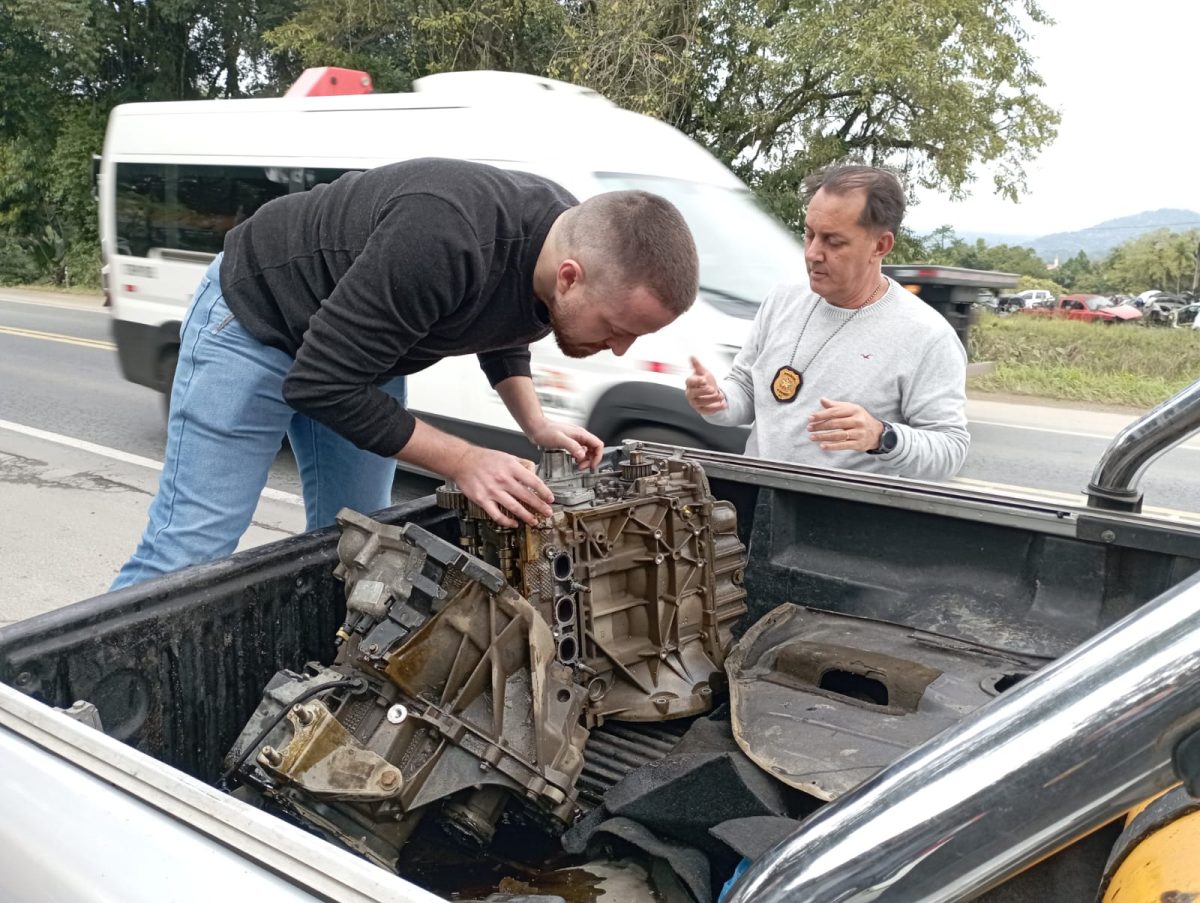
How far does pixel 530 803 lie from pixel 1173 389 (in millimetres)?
13325

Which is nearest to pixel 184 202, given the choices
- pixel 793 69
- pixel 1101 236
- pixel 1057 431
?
pixel 1057 431

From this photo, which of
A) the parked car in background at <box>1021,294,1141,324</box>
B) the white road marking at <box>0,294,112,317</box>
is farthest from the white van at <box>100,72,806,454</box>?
the parked car in background at <box>1021,294,1141,324</box>

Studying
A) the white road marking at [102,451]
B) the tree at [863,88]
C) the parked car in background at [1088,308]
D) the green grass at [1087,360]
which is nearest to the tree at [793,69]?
the tree at [863,88]

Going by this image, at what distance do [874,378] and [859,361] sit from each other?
0.07 meters

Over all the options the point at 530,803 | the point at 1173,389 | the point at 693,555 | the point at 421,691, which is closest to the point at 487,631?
the point at 421,691

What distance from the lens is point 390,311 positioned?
204cm

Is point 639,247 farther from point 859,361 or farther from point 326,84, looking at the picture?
point 326,84

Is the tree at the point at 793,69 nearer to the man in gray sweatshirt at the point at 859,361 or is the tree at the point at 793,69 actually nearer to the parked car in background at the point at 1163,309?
the parked car in background at the point at 1163,309

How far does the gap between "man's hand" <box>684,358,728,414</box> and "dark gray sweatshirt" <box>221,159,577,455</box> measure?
2.52 ft

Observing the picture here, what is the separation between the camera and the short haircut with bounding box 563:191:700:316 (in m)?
2.07

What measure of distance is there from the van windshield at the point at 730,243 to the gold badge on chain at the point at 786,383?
229 cm

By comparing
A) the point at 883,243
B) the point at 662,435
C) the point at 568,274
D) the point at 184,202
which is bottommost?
the point at 662,435

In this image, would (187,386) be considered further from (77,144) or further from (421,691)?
(77,144)

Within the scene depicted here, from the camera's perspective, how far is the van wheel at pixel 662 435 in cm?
529
